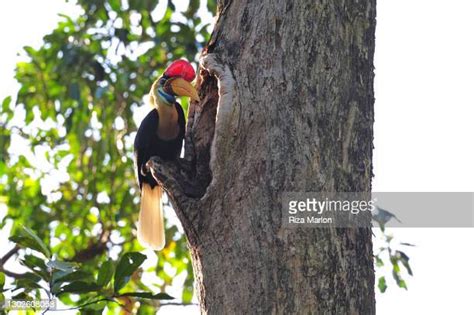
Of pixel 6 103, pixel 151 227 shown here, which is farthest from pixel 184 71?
pixel 6 103

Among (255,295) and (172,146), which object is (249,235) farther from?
(172,146)

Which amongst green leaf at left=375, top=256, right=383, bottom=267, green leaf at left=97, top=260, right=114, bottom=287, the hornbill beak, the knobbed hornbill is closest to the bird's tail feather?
the knobbed hornbill

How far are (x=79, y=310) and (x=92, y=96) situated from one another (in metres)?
2.08

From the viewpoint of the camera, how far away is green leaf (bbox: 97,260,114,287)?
237cm

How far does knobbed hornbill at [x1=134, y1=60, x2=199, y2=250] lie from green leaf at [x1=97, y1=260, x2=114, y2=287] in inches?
28.7

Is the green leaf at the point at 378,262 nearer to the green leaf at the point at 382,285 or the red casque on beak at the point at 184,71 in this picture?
the green leaf at the point at 382,285

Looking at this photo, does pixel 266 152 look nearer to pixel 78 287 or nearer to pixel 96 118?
pixel 78 287

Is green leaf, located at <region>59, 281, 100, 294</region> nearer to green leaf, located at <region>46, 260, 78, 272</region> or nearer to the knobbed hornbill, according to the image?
green leaf, located at <region>46, 260, 78, 272</region>

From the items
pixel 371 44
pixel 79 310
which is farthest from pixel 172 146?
pixel 371 44

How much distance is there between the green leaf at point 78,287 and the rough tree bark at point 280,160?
1.10ft

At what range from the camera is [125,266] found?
2322 mm

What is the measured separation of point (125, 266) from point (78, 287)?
5.1 inches

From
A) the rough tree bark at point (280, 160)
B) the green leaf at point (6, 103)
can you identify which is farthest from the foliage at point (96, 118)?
the rough tree bark at point (280, 160)

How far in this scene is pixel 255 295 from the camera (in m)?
1.88
